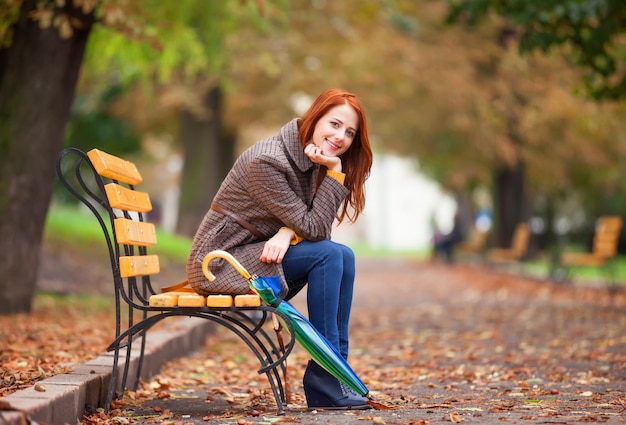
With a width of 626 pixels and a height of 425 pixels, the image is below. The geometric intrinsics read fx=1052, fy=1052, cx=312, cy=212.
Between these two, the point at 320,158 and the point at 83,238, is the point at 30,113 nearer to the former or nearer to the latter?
the point at 320,158

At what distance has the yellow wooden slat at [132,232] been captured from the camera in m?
5.29

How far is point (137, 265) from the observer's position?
18.3ft

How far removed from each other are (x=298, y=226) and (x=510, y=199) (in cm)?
2578

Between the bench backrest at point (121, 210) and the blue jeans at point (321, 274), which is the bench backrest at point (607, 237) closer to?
the bench backrest at point (121, 210)

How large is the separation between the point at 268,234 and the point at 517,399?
5.37 feet

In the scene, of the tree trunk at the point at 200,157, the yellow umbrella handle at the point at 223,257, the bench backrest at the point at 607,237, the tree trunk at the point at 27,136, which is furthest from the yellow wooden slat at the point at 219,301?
the tree trunk at the point at 200,157

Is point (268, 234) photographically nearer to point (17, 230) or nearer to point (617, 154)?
point (17, 230)

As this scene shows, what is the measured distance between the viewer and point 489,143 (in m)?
26.8

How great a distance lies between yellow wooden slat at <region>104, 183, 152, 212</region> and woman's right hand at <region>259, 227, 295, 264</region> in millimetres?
818

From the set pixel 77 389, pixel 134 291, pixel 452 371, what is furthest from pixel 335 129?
pixel 452 371

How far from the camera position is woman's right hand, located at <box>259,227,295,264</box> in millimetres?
5211

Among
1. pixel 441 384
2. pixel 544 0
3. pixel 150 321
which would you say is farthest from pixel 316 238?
pixel 544 0

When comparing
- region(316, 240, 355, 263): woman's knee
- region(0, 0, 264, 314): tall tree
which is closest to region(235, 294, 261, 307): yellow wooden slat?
region(316, 240, 355, 263): woman's knee

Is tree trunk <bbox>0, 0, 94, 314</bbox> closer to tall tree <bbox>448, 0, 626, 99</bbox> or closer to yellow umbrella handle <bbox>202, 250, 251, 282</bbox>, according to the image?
tall tree <bbox>448, 0, 626, 99</bbox>
